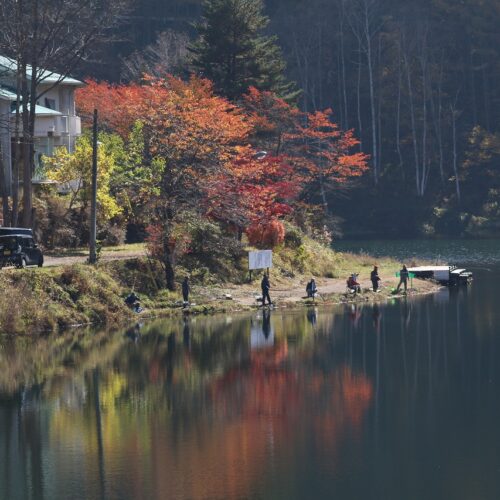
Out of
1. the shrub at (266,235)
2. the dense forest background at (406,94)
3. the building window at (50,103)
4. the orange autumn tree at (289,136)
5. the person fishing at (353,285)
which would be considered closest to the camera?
the person fishing at (353,285)

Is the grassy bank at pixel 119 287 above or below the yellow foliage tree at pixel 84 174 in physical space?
below

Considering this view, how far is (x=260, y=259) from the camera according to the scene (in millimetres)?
61438

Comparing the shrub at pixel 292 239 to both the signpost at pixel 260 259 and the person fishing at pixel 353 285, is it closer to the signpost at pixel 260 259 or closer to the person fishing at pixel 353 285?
the signpost at pixel 260 259

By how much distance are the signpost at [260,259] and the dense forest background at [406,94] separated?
53482mm

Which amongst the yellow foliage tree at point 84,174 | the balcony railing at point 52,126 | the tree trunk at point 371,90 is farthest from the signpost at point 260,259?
the tree trunk at point 371,90

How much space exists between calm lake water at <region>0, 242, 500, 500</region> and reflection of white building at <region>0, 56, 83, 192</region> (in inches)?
747

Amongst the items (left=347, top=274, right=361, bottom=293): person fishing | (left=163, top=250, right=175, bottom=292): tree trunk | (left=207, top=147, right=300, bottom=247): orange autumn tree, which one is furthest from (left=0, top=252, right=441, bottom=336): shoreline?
(left=207, top=147, right=300, bottom=247): orange autumn tree

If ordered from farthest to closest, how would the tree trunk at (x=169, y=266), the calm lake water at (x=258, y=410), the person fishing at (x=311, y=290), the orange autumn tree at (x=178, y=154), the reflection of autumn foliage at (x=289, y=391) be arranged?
the person fishing at (x=311, y=290), the orange autumn tree at (x=178, y=154), the tree trunk at (x=169, y=266), the reflection of autumn foliage at (x=289, y=391), the calm lake water at (x=258, y=410)

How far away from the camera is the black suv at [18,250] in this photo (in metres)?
51.6

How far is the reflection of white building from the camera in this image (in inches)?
2608

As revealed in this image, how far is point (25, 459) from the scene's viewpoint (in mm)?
29578

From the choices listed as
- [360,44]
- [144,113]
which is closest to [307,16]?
[360,44]

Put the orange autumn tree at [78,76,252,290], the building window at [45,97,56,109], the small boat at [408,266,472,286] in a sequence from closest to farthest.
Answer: the orange autumn tree at [78,76,252,290], the small boat at [408,266,472,286], the building window at [45,97,56,109]

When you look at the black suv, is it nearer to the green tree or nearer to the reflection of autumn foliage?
the reflection of autumn foliage
